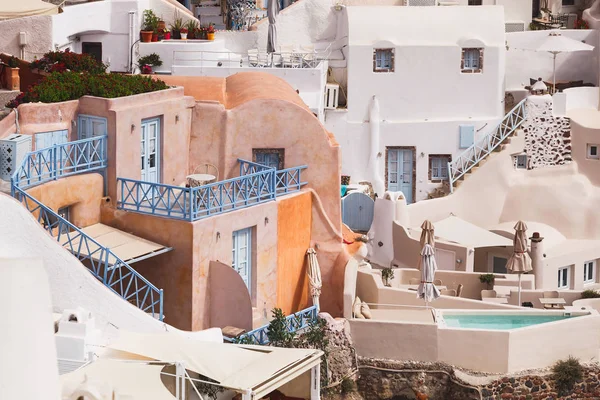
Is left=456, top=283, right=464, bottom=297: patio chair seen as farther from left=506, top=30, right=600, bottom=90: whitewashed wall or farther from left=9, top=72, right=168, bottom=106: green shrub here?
left=506, top=30, right=600, bottom=90: whitewashed wall

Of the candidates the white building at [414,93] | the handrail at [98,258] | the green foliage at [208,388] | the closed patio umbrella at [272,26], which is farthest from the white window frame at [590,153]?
the green foliage at [208,388]

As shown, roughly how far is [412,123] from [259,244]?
50.7ft

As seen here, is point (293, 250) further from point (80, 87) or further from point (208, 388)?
point (208, 388)

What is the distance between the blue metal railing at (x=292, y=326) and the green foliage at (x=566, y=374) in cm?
607

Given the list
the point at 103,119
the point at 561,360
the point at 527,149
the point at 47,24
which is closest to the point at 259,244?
the point at 103,119

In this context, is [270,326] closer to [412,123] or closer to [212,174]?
[212,174]

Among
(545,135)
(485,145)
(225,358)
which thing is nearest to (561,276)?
(545,135)

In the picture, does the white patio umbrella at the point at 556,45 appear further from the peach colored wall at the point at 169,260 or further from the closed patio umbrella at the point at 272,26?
the peach colored wall at the point at 169,260

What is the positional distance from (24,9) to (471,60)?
14.7 m

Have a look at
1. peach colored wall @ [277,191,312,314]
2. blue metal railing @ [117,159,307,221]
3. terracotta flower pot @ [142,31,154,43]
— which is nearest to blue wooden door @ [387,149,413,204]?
terracotta flower pot @ [142,31,154,43]

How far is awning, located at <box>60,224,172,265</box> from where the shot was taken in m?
36.9

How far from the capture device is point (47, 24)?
5022 centimetres

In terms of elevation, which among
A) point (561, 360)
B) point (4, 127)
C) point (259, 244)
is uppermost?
point (4, 127)

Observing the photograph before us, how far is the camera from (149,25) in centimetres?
5403
